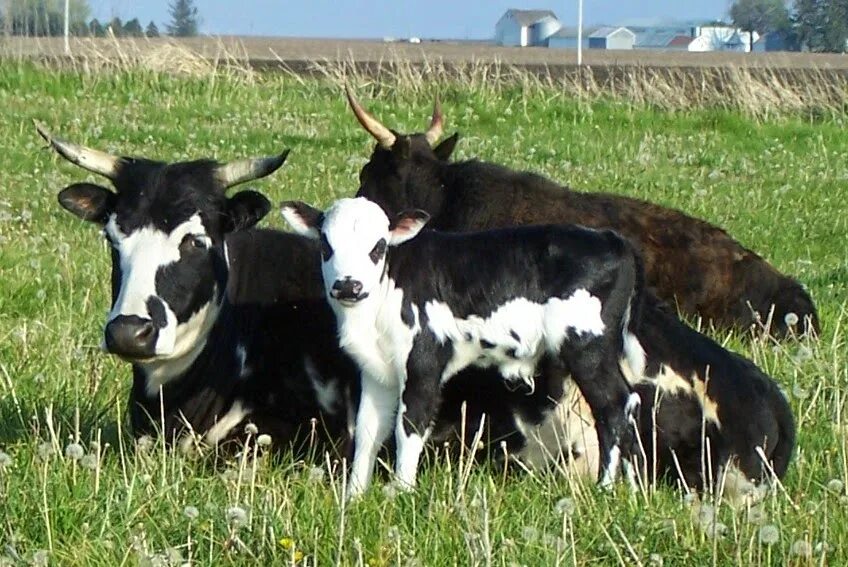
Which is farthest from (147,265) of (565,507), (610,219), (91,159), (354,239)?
(610,219)

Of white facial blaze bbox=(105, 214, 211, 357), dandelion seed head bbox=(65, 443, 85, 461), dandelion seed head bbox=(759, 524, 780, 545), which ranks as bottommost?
dandelion seed head bbox=(65, 443, 85, 461)

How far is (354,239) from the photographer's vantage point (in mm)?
5895

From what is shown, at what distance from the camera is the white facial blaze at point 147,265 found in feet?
20.3

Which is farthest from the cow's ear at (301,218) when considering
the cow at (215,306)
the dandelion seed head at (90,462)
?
the dandelion seed head at (90,462)

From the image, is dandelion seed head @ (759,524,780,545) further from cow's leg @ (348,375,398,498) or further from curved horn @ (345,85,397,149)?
curved horn @ (345,85,397,149)

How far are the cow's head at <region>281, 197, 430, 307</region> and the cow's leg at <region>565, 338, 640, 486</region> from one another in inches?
29.5

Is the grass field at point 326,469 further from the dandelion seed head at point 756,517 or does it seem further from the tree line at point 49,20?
the tree line at point 49,20

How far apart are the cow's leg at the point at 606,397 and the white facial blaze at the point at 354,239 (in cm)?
79

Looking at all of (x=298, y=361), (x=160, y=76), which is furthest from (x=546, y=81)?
(x=298, y=361)

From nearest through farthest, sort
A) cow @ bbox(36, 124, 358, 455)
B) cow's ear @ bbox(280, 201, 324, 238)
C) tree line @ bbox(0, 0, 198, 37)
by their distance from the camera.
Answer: cow's ear @ bbox(280, 201, 324, 238)
cow @ bbox(36, 124, 358, 455)
tree line @ bbox(0, 0, 198, 37)

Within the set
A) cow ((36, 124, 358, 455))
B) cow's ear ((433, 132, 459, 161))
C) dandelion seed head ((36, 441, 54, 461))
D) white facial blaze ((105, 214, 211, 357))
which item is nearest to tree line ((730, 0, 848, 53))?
cow's ear ((433, 132, 459, 161))

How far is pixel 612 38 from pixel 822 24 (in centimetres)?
2766

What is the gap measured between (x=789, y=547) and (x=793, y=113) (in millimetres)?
19747

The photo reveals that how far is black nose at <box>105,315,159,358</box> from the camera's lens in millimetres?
6027
